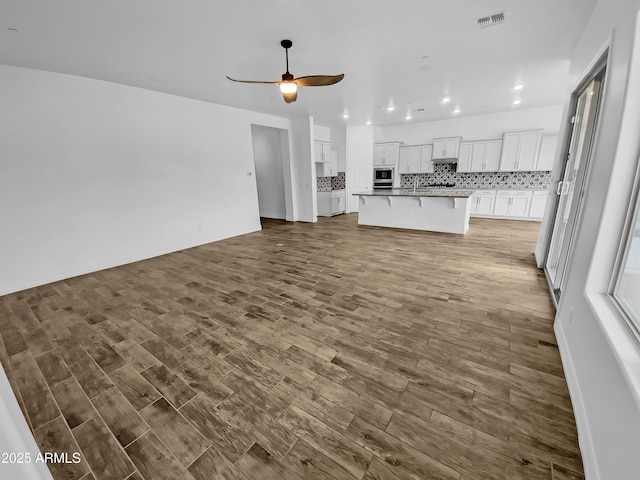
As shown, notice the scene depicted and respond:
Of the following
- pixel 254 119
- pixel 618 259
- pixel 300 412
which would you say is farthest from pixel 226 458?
pixel 254 119

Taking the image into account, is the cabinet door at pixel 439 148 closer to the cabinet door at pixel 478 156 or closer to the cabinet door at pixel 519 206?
the cabinet door at pixel 478 156

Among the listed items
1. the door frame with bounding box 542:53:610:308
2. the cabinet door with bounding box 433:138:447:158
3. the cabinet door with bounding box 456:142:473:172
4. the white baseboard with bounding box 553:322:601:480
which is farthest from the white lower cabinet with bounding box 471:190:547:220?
the white baseboard with bounding box 553:322:601:480

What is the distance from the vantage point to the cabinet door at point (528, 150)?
22.1 feet

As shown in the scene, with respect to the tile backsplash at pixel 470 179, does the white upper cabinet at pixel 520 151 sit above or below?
above

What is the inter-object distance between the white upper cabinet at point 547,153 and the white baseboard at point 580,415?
21.3 ft

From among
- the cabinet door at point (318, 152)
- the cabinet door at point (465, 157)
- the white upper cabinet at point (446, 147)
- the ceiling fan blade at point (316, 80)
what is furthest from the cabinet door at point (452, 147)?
the ceiling fan blade at point (316, 80)

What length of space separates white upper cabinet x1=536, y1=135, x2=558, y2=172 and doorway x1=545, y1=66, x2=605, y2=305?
4.22 metres

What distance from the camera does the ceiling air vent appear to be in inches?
101

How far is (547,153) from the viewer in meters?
6.69

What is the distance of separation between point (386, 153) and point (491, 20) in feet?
20.6

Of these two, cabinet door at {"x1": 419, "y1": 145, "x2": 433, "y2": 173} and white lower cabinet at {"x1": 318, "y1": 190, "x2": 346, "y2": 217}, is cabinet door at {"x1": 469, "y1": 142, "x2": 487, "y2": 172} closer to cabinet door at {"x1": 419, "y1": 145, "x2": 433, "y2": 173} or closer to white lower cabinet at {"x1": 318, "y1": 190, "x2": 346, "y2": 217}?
cabinet door at {"x1": 419, "y1": 145, "x2": 433, "y2": 173}

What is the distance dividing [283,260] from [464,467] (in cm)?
355

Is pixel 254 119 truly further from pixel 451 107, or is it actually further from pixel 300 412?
pixel 300 412

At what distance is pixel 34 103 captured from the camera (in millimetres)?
3521
